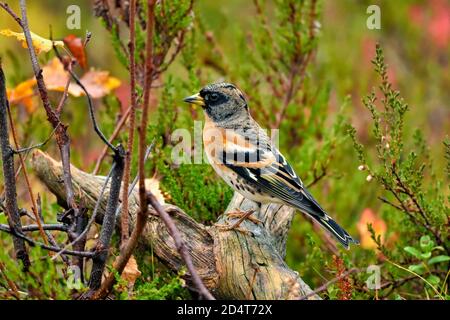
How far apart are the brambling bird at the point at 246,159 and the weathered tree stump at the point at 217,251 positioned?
28 centimetres

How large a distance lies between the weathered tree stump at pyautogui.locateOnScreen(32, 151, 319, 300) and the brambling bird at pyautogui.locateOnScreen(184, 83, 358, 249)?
0.28 meters

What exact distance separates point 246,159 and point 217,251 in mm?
840

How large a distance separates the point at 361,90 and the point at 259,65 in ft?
6.26

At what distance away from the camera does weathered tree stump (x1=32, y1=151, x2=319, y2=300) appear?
115 inches

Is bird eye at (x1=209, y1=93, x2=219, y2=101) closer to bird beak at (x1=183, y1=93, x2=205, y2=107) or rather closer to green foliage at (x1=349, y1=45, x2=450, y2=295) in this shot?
bird beak at (x1=183, y1=93, x2=205, y2=107)

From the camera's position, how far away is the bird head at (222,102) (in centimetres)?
400

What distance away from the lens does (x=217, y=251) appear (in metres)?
3.05

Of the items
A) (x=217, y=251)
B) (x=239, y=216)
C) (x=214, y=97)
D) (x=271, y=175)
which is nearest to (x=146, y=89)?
(x=217, y=251)

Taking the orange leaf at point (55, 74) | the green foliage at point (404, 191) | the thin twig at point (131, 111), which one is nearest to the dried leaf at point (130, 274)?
the thin twig at point (131, 111)

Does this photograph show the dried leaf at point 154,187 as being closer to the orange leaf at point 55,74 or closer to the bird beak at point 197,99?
the bird beak at point 197,99

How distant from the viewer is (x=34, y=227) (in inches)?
114

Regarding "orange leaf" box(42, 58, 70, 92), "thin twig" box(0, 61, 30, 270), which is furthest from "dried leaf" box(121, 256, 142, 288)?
"orange leaf" box(42, 58, 70, 92)

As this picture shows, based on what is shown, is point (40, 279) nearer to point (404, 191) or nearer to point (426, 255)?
point (426, 255)
